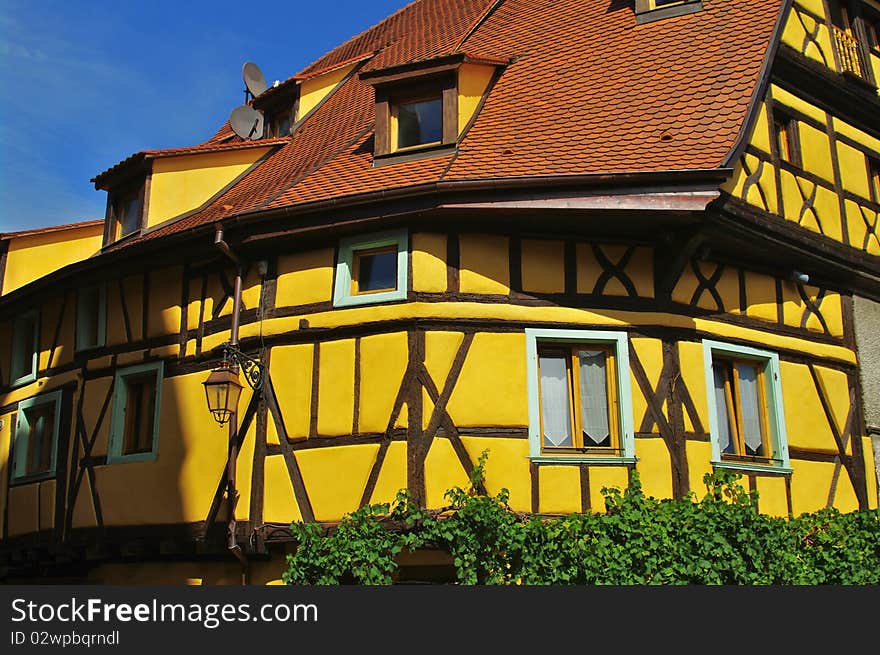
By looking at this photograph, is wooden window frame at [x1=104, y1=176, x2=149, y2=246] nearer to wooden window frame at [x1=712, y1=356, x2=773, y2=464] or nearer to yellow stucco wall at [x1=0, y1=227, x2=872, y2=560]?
yellow stucco wall at [x1=0, y1=227, x2=872, y2=560]

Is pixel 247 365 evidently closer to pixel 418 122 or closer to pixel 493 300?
pixel 493 300

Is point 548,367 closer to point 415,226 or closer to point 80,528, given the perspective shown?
point 415,226

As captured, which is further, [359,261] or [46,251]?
[46,251]

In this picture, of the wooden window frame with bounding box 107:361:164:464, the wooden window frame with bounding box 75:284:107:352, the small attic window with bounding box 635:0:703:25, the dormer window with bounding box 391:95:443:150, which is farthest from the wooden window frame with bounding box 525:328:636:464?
the wooden window frame with bounding box 75:284:107:352

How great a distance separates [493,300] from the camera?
33.2 ft

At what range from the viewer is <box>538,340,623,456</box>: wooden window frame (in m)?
9.95

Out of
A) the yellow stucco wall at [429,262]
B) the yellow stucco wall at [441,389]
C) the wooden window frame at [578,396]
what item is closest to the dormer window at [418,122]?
the yellow stucco wall at [429,262]

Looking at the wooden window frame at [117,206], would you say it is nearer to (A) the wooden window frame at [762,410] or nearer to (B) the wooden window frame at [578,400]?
(B) the wooden window frame at [578,400]

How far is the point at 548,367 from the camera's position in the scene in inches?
404

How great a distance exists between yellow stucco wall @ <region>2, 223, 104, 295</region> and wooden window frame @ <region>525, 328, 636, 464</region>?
8.75 meters

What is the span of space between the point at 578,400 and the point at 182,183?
6.40m

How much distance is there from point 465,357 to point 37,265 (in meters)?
9.13

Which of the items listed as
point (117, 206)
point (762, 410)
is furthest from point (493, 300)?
point (117, 206)

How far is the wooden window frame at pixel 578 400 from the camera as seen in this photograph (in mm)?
9953
